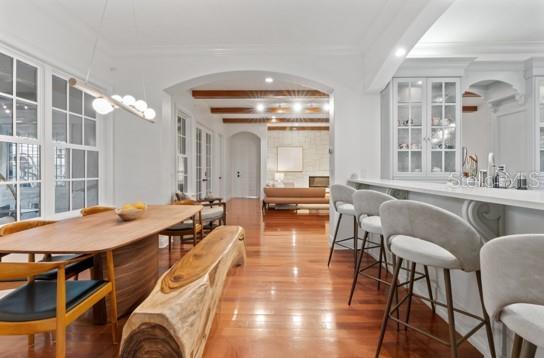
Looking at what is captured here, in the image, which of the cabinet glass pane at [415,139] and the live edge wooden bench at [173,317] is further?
the cabinet glass pane at [415,139]

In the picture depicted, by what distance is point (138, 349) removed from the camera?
1.26 m

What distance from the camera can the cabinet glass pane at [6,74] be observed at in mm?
2448

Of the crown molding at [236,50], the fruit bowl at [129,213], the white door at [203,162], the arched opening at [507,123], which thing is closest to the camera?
the fruit bowl at [129,213]

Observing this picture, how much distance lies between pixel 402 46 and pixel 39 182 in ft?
13.2

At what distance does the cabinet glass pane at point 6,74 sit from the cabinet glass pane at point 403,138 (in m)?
4.41

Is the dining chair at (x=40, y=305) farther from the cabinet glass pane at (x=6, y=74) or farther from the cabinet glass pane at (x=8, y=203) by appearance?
the cabinet glass pane at (x=6, y=74)

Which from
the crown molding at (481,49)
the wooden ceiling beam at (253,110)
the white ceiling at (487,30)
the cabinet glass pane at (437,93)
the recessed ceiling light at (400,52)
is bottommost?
the cabinet glass pane at (437,93)

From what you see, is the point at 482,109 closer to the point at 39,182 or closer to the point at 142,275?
the point at 142,275

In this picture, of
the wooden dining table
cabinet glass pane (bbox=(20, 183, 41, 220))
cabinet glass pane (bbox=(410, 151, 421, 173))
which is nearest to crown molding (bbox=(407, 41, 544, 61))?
cabinet glass pane (bbox=(410, 151, 421, 173))

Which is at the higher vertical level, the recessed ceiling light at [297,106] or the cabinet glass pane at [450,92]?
the recessed ceiling light at [297,106]

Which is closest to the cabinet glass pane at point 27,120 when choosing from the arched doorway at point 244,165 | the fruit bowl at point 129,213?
the fruit bowl at point 129,213

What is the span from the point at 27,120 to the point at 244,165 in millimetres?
7890

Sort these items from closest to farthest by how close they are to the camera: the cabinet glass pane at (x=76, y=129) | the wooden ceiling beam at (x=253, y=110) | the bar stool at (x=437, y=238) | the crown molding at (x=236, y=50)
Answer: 1. the bar stool at (x=437, y=238)
2. the cabinet glass pane at (x=76, y=129)
3. the crown molding at (x=236, y=50)
4. the wooden ceiling beam at (x=253, y=110)

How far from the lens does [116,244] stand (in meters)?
1.56
